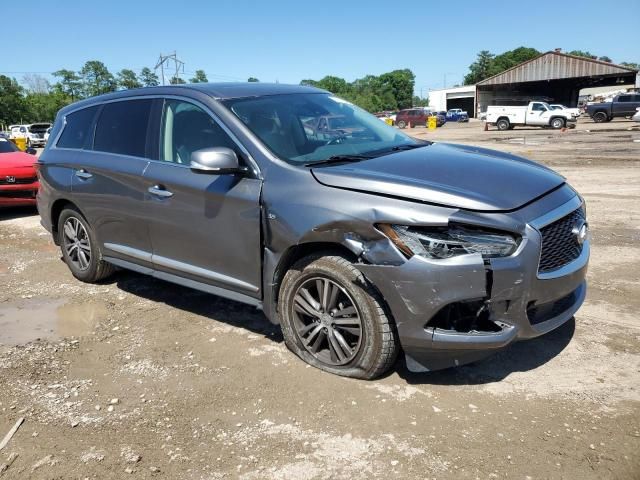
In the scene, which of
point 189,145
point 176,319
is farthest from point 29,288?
point 189,145

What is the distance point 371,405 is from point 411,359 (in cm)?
35

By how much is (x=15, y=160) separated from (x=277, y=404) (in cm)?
843

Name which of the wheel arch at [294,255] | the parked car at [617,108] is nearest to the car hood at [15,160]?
the wheel arch at [294,255]

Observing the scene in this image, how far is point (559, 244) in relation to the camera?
3.20 m

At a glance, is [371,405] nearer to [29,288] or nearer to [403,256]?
[403,256]

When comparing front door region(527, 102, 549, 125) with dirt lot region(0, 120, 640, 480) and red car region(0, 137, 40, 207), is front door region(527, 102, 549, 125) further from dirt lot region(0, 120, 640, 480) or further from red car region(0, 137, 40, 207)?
dirt lot region(0, 120, 640, 480)

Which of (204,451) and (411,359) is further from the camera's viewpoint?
(411,359)

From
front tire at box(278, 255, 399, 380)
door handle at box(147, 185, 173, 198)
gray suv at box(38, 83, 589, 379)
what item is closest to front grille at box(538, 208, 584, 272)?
gray suv at box(38, 83, 589, 379)

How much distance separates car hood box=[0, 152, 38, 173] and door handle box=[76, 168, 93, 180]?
16.6ft

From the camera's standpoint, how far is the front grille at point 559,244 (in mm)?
3059

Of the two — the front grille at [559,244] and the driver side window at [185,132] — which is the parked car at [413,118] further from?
the front grille at [559,244]

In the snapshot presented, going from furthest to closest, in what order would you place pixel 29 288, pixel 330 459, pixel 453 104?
pixel 453 104 < pixel 29 288 < pixel 330 459

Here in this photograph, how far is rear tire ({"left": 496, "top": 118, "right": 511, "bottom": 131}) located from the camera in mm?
37312

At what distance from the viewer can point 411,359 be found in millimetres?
3170
